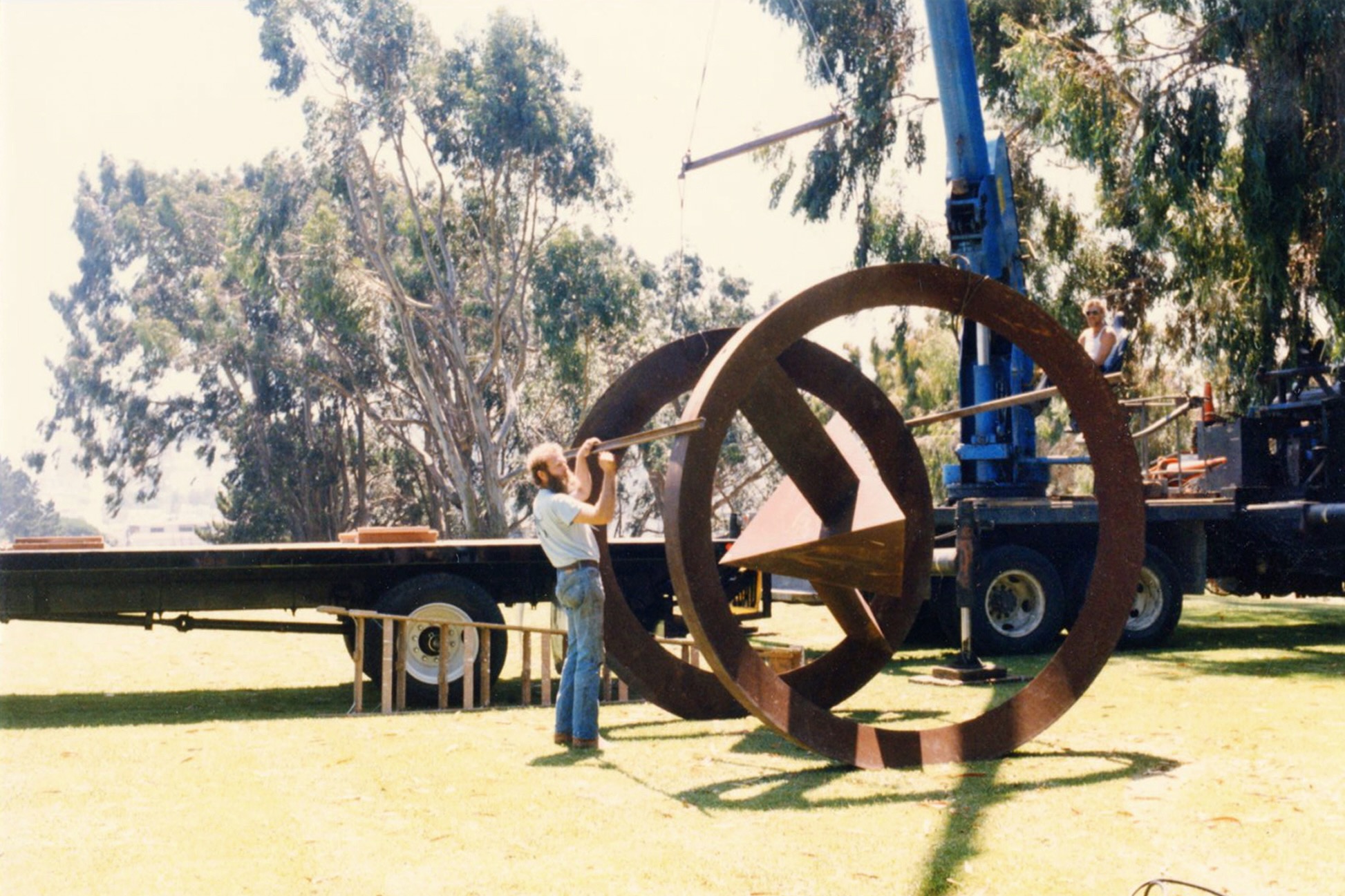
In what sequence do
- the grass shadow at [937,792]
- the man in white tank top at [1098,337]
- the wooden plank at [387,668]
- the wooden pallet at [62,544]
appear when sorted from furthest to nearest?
the man in white tank top at [1098,337] → the wooden pallet at [62,544] → the wooden plank at [387,668] → the grass shadow at [937,792]

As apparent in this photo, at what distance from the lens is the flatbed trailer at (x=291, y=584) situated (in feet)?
32.8

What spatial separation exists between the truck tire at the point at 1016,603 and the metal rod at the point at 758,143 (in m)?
4.44

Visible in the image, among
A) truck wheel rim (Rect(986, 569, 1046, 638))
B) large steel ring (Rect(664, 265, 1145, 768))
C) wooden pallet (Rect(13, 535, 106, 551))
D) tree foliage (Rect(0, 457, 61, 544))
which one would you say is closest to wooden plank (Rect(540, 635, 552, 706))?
large steel ring (Rect(664, 265, 1145, 768))

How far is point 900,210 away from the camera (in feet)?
86.6

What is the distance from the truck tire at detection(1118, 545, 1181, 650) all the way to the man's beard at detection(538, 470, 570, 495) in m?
7.52

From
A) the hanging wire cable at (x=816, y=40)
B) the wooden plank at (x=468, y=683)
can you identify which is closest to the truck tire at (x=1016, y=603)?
the wooden plank at (x=468, y=683)

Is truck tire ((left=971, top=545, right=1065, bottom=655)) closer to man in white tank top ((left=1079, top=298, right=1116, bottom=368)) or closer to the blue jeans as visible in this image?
man in white tank top ((left=1079, top=298, right=1116, bottom=368))

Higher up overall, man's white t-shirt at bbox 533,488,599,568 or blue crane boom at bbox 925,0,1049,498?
blue crane boom at bbox 925,0,1049,498

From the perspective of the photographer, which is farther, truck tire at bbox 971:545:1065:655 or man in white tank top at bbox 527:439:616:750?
truck tire at bbox 971:545:1065:655

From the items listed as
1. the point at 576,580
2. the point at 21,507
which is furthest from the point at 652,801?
the point at 21,507

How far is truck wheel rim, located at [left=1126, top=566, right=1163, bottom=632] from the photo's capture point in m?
13.7

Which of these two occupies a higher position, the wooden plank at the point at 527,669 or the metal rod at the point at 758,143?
the metal rod at the point at 758,143

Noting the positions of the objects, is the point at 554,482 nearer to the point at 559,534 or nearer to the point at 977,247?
the point at 559,534

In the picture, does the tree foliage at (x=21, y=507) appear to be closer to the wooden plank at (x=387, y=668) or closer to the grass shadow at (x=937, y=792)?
the wooden plank at (x=387, y=668)
